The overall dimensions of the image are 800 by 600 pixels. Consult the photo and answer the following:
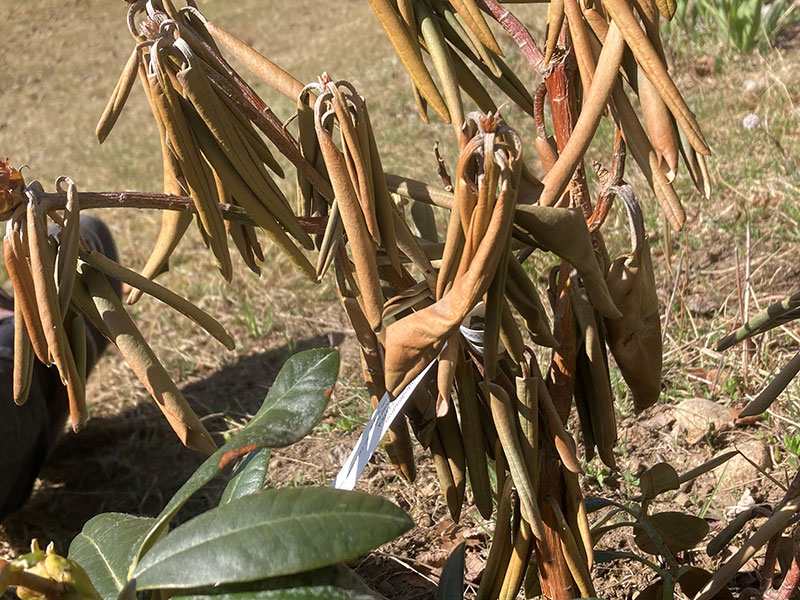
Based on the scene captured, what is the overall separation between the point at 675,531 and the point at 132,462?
119 centimetres

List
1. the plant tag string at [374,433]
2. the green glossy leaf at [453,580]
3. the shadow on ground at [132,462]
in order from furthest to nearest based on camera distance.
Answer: the shadow on ground at [132,462] → the green glossy leaf at [453,580] → the plant tag string at [374,433]

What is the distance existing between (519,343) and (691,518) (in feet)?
0.84

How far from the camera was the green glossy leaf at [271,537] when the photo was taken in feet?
1.62

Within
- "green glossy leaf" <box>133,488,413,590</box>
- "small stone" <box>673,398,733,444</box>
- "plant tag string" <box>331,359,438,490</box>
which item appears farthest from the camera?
"small stone" <box>673,398,733,444</box>

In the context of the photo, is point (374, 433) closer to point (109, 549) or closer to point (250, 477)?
point (250, 477)

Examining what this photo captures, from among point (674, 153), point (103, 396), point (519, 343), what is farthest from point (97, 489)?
point (674, 153)

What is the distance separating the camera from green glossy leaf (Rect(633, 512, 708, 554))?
28.7 inches

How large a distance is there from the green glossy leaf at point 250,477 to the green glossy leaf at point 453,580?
191mm

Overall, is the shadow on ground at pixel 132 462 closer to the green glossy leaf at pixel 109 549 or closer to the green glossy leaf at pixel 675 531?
the green glossy leaf at pixel 109 549

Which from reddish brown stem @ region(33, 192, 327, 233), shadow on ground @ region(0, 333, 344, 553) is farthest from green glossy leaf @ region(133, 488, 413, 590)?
shadow on ground @ region(0, 333, 344, 553)

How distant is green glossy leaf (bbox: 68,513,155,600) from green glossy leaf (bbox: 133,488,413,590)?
112 millimetres

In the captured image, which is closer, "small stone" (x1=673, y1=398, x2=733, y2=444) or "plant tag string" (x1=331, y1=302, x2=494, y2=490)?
"plant tag string" (x1=331, y1=302, x2=494, y2=490)

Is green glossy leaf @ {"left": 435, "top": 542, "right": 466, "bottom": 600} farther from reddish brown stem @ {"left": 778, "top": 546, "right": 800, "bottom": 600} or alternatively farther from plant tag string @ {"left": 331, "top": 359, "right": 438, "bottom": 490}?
reddish brown stem @ {"left": 778, "top": 546, "right": 800, "bottom": 600}

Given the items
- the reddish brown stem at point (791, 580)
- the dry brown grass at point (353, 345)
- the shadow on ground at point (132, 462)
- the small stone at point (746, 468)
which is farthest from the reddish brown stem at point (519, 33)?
the shadow on ground at point (132, 462)
